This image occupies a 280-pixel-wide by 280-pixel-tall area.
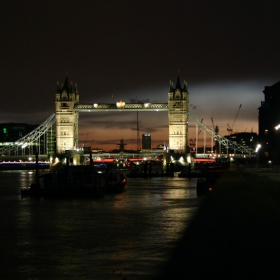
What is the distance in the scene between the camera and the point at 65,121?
109938mm

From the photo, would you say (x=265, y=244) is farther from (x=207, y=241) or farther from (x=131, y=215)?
(x=131, y=215)

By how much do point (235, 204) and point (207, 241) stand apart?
713 centimetres

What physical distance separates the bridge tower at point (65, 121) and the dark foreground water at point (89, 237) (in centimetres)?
6871

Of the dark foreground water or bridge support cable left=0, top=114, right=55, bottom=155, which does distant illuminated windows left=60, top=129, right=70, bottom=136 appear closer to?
bridge support cable left=0, top=114, right=55, bottom=155

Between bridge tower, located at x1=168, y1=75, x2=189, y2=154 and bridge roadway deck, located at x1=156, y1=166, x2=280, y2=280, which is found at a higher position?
bridge tower, located at x1=168, y1=75, x2=189, y2=154

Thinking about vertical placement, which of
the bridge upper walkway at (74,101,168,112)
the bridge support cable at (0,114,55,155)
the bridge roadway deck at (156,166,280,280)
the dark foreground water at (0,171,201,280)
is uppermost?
the bridge upper walkway at (74,101,168,112)

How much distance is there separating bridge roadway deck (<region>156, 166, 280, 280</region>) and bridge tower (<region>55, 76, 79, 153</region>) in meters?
91.9

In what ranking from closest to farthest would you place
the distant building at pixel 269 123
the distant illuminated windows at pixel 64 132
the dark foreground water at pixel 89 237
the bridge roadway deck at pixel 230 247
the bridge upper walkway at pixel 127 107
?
the bridge roadway deck at pixel 230 247 → the dark foreground water at pixel 89 237 → the distant building at pixel 269 123 → the bridge upper walkway at pixel 127 107 → the distant illuminated windows at pixel 64 132

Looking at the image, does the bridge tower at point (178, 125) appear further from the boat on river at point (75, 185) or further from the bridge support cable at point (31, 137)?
the boat on river at point (75, 185)

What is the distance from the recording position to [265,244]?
1224 centimetres

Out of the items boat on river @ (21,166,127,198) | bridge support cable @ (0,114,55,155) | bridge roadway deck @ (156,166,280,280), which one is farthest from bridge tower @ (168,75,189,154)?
bridge roadway deck @ (156,166,280,280)

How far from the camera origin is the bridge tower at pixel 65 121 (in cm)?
10938

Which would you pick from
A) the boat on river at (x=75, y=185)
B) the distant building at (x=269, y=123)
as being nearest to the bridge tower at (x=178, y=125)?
the distant building at (x=269, y=123)

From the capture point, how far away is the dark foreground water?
50.6ft
